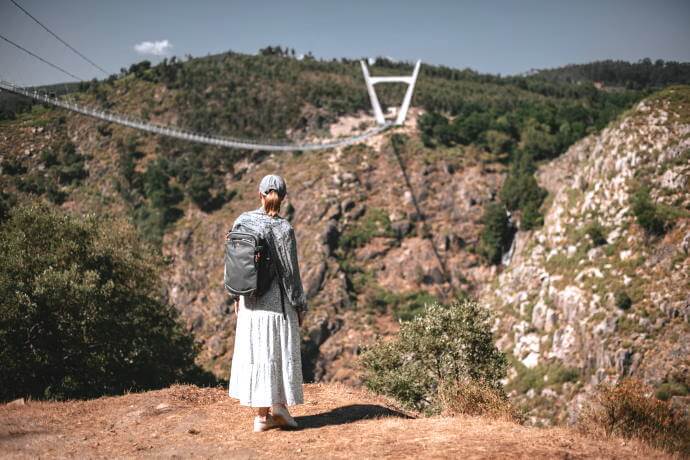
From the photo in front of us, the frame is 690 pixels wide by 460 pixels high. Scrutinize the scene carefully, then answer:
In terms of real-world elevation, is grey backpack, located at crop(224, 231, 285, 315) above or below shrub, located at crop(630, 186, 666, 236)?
below

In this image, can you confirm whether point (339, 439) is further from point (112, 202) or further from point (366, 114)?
point (366, 114)

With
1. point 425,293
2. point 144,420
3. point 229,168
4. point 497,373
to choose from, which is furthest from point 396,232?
point 144,420

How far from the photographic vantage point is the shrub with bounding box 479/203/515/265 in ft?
217

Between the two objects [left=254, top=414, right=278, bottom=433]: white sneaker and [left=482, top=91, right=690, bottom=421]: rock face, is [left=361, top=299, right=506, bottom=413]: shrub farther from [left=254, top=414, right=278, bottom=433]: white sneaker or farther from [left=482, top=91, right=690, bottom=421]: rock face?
[left=482, top=91, right=690, bottom=421]: rock face

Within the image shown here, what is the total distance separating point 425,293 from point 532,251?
12.8 m

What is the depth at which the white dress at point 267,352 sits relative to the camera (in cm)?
684

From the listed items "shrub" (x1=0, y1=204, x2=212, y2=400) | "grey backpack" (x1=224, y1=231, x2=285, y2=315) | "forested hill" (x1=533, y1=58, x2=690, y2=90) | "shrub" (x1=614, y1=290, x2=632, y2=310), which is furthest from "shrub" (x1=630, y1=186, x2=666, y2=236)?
"grey backpack" (x1=224, y1=231, x2=285, y2=315)

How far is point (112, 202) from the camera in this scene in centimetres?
7456

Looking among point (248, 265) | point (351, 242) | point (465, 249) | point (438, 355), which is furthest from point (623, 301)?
point (248, 265)

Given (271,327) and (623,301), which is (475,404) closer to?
(271,327)

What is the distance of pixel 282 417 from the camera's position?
23.6 ft

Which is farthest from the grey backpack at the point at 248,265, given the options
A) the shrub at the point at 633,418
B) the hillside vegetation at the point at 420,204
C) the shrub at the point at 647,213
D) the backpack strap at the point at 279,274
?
the shrub at the point at 647,213

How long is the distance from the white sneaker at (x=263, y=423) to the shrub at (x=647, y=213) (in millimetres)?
40075

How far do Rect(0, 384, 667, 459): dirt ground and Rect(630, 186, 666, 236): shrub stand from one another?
121ft
